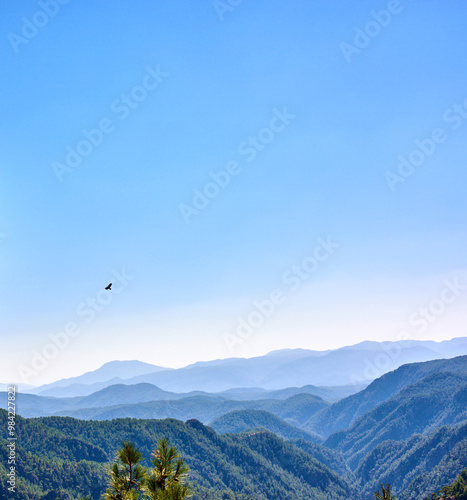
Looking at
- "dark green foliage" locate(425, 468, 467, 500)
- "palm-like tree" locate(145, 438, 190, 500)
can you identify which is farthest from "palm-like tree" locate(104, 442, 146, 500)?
"dark green foliage" locate(425, 468, 467, 500)

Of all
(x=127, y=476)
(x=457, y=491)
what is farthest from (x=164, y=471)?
(x=457, y=491)

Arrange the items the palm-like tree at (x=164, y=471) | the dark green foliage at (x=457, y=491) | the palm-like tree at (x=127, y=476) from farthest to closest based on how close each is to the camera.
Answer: the dark green foliage at (x=457, y=491), the palm-like tree at (x=127, y=476), the palm-like tree at (x=164, y=471)

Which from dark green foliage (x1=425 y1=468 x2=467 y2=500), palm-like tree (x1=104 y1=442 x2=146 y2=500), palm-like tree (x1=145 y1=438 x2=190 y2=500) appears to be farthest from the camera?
dark green foliage (x1=425 y1=468 x2=467 y2=500)

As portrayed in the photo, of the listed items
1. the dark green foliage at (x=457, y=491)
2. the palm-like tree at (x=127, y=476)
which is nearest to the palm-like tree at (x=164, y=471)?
the palm-like tree at (x=127, y=476)

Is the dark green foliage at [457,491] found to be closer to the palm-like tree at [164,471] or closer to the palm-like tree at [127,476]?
the palm-like tree at [164,471]

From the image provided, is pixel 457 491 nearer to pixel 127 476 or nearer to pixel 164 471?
pixel 164 471

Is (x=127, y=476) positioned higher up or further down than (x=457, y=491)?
higher up

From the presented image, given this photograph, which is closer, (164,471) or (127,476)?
(164,471)

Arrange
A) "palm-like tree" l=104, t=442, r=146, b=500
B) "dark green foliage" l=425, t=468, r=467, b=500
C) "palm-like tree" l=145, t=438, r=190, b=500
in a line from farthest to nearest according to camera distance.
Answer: "dark green foliage" l=425, t=468, r=467, b=500
"palm-like tree" l=104, t=442, r=146, b=500
"palm-like tree" l=145, t=438, r=190, b=500

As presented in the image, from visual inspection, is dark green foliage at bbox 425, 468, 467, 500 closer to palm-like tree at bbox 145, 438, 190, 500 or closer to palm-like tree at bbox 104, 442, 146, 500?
palm-like tree at bbox 145, 438, 190, 500

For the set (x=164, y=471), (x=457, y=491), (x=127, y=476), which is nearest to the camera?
(x=164, y=471)

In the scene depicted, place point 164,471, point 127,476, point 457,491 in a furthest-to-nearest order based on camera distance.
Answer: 1. point 457,491
2. point 127,476
3. point 164,471

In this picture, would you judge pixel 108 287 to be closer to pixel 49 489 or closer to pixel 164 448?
pixel 164 448

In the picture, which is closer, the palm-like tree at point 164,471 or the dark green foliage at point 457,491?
the palm-like tree at point 164,471
